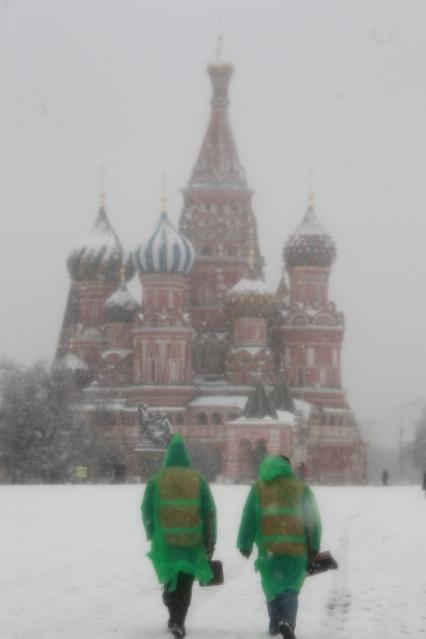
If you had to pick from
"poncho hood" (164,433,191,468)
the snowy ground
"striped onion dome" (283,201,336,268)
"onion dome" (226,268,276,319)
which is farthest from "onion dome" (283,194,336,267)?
"poncho hood" (164,433,191,468)

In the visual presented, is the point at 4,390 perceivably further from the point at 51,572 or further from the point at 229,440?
the point at 51,572

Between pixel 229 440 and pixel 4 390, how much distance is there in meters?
10.3

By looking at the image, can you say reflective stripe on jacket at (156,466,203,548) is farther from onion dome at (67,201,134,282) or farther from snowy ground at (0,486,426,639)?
onion dome at (67,201,134,282)

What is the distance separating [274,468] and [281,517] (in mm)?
324

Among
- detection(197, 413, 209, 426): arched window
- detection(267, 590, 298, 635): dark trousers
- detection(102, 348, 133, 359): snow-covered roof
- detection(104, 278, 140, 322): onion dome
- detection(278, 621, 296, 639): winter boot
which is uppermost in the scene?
detection(104, 278, 140, 322): onion dome

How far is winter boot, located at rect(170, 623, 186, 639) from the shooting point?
385 inches

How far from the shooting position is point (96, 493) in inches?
1314

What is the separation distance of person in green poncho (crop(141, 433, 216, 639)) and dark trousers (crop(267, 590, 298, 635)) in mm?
606

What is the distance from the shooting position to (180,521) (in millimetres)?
10344

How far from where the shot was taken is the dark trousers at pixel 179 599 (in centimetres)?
1002

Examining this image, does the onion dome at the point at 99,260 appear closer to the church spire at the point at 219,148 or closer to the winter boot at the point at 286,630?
the church spire at the point at 219,148

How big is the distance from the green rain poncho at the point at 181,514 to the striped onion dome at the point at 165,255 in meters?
65.9

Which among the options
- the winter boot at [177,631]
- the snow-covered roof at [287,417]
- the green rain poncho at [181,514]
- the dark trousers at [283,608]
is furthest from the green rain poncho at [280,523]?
the snow-covered roof at [287,417]

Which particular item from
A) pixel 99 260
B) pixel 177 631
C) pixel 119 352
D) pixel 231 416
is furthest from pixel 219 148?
pixel 177 631
